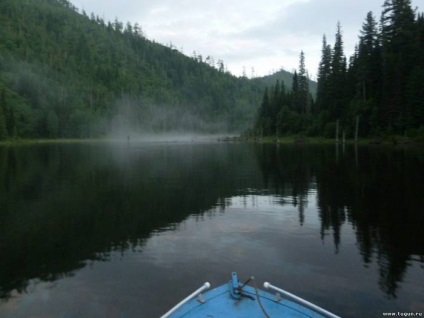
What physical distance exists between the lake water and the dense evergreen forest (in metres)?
58.8

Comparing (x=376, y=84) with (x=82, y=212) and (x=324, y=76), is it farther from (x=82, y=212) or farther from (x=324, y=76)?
(x=82, y=212)

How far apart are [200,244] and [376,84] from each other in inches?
3922

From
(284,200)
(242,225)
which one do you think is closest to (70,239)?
(242,225)

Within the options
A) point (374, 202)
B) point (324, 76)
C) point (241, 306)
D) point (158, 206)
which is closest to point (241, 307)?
point (241, 306)

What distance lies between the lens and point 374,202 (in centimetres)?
2694

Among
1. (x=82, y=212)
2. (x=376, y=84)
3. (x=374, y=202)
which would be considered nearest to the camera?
(x=82, y=212)

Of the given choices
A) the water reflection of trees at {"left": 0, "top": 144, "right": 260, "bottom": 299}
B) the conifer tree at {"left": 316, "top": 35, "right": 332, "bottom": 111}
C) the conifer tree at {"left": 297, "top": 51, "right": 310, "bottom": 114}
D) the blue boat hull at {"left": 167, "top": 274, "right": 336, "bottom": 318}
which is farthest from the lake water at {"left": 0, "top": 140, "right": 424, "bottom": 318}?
the conifer tree at {"left": 297, "top": 51, "right": 310, "bottom": 114}

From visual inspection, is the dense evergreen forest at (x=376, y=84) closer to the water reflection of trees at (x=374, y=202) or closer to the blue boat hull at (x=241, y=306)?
the water reflection of trees at (x=374, y=202)

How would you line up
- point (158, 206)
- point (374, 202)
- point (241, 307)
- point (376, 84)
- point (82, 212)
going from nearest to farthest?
point (241, 307) → point (82, 212) → point (158, 206) → point (374, 202) → point (376, 84)

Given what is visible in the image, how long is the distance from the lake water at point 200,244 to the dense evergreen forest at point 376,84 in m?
58.8

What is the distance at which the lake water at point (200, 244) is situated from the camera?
13.1 m

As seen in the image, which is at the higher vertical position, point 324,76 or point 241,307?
→ point 324,76

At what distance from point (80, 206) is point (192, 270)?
14.0 m

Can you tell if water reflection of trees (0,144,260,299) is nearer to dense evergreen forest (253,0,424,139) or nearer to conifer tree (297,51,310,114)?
dense evergreen forest (253,0,424,139)
